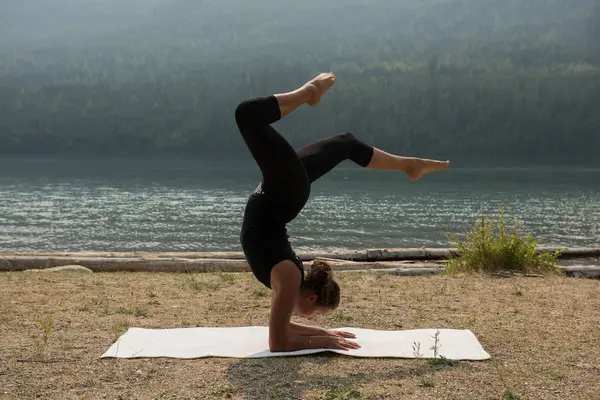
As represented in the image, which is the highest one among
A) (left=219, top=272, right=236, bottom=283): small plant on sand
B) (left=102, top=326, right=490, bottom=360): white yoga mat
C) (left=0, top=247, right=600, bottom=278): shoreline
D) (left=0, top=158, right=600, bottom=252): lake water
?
(left=102, top=326, right=490, bottom=360): white yoga mat

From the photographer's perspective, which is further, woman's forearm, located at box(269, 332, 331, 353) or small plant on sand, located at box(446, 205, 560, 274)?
small plant on sand, located at box(446, 205, 560, 274)

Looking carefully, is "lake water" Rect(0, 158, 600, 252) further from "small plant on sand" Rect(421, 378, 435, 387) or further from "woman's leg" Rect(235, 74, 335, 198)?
"small plant on sand" Rect(421, 378, 435, 387)

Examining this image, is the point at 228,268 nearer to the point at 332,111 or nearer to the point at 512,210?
the point at 512,210

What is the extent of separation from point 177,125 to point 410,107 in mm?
71618

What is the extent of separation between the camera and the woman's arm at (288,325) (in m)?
4.79

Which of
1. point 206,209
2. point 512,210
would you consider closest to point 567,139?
point 512,210

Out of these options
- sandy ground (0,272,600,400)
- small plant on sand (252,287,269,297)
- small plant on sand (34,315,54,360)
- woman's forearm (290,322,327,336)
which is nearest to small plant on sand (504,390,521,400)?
sandy ground (0,272,600,400)

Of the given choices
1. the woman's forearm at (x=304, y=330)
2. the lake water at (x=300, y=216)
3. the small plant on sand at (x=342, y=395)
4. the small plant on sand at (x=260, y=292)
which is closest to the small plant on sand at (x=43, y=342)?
the woman's forearm at (x=304, y=330)

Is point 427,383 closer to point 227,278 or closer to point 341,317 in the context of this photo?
point 341,317

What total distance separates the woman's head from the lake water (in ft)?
73.0

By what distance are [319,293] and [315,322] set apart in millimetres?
1544

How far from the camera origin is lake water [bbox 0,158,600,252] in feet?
102

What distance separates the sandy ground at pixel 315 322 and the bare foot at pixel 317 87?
7.33 ft

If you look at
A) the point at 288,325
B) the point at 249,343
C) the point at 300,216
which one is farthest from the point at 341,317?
the point at 300,216
